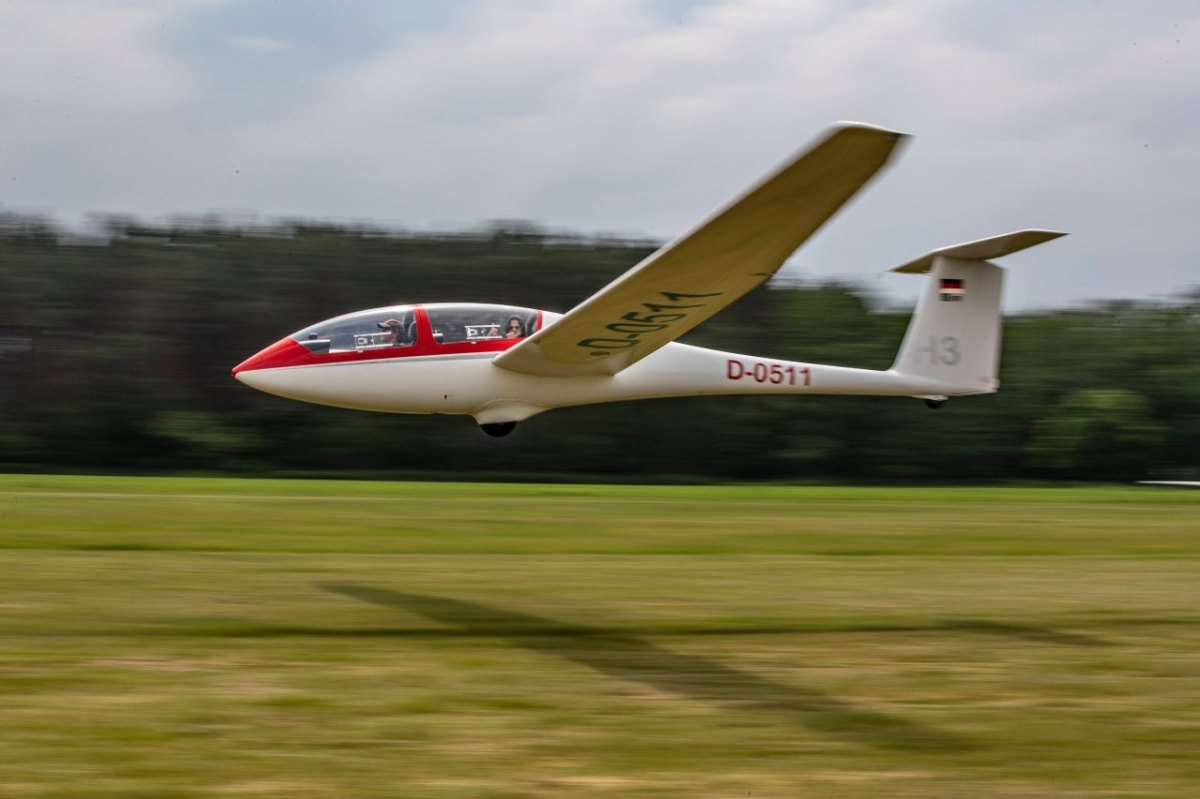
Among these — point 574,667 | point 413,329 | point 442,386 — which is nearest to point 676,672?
point 574,667

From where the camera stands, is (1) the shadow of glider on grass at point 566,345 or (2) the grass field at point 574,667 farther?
(1) the shadow of glider on grass at point 566,345

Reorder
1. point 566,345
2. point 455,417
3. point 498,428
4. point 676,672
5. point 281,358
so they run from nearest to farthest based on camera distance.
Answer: point 676,672, point 566,345, point 281,358, point 498,428, point 455,417

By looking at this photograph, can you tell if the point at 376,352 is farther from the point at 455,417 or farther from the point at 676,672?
the point at 455,417

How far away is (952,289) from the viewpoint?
14039 mm

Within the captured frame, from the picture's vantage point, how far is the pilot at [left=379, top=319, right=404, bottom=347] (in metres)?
10.5

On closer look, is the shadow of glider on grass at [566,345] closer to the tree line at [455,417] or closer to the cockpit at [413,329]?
the cockpit at [413,329]

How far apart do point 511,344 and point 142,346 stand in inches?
1186

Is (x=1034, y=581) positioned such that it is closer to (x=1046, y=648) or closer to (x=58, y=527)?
(x=1046, y=648)

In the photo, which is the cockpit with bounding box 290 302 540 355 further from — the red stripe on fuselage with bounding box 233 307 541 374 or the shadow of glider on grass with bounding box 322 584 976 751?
the shadow of glider on grass with bounding box 322 584 976 751

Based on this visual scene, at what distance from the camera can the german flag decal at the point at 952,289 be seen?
14031 mm

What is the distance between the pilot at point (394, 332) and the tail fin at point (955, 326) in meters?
6.22

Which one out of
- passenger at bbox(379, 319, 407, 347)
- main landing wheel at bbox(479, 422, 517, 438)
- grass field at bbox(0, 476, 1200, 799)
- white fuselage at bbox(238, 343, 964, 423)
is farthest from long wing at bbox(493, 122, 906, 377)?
grass field at bbox(0, 476, 1200, 799)

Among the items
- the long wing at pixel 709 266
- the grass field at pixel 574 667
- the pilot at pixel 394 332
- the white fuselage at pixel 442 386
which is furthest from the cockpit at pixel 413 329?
the grass field at pixel 574 667

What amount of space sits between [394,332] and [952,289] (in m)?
6.74
